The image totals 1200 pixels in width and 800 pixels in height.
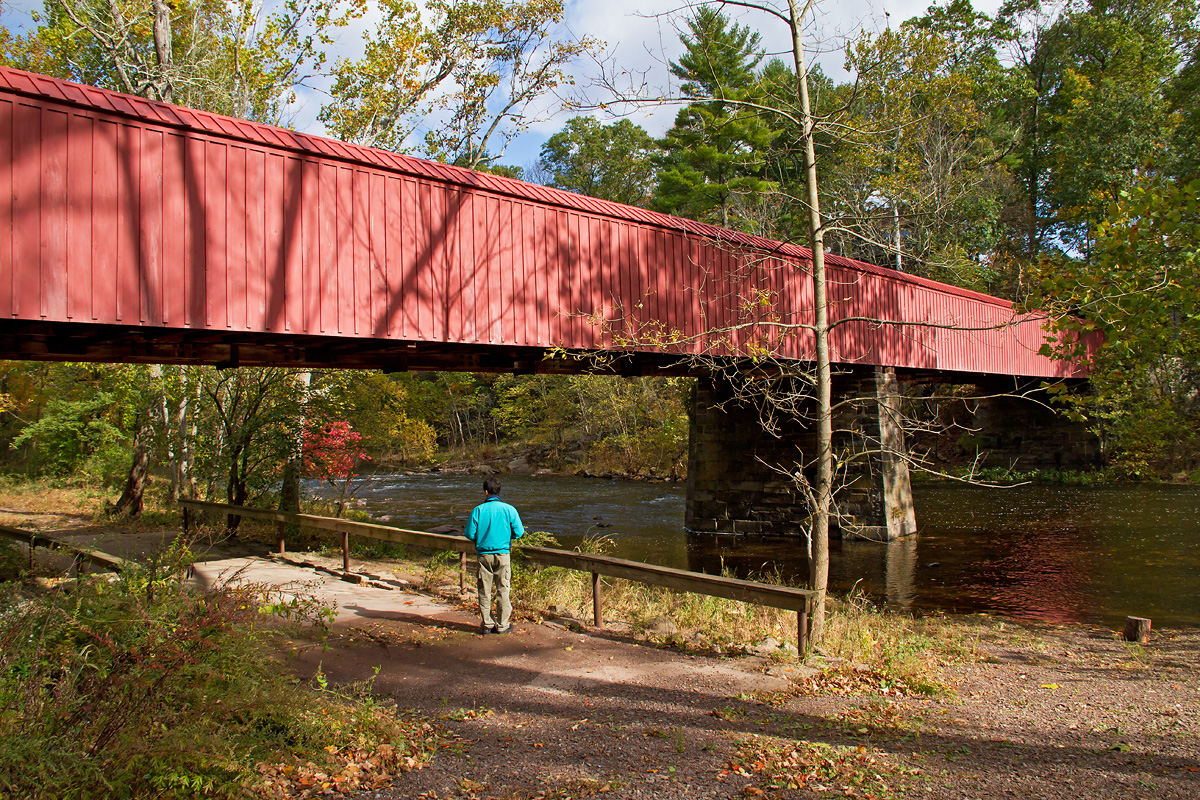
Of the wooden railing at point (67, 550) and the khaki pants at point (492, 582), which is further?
the khaki pants at point (492, 582)

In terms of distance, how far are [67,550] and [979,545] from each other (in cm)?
1337

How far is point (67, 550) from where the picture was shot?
605cm

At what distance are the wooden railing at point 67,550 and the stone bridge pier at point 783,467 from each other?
10582mm

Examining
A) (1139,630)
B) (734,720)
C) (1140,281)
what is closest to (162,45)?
(734,720)

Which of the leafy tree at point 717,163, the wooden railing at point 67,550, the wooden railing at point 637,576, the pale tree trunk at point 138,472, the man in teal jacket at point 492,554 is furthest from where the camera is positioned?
the leafy tree at point 717,163

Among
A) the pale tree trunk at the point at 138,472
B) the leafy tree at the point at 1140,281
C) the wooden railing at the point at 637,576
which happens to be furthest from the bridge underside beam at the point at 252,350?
the pale tree trunk at the point at 138,472

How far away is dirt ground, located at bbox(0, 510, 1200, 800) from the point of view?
339 centimetres

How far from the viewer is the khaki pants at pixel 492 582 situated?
574 centimetres

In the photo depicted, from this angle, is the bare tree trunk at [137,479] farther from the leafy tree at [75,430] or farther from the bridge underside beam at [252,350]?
the bridge underside beam at [252,350]

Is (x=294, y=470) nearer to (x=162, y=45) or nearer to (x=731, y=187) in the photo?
(x=162, y=45)

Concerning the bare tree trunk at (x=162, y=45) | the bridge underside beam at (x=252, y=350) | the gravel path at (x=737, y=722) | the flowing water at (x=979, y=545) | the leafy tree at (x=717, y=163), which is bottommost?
the flowing water at (x=979, y=545)

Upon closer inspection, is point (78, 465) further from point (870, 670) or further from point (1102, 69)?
point (1102, 69)

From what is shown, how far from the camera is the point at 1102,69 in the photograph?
100 feet

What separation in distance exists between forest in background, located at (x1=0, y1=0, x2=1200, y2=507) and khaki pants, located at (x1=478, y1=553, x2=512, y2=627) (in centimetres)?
370
